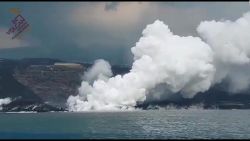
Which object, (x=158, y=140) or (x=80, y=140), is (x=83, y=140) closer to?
(x=80, y=140)

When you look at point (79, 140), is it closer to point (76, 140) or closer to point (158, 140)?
point (76, 140)

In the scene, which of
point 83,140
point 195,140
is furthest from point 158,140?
point 83,140

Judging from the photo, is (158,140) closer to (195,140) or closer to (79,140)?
(195,140)

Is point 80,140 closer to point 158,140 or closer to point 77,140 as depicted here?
point 77,140

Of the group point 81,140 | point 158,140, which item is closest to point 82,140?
point 81,140

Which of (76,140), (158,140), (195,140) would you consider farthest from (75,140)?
(195,140)
